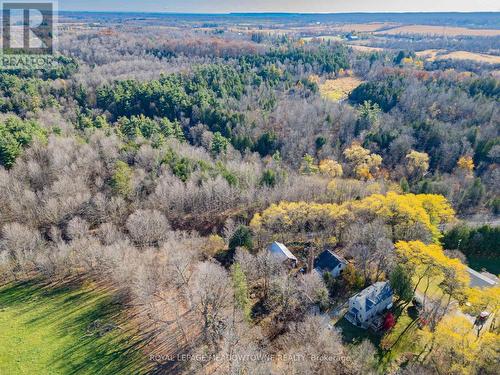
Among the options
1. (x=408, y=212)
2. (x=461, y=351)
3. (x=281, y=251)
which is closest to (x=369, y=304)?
(x=461, y=351)

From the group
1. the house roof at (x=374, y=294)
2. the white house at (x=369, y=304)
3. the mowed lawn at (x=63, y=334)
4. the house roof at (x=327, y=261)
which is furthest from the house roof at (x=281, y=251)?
the mowed lawn at (x=63, y=334)

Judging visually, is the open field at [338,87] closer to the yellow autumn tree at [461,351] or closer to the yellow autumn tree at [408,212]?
the yellow autumn tree at [408,212]

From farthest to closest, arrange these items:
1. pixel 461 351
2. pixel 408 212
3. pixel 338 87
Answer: pixel 338 87, pixel 408 212, pixel 461 351

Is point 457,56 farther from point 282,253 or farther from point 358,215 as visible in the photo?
point 282,253

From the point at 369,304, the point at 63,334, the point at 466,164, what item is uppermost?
the point at 466,164

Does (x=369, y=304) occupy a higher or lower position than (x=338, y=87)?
lower

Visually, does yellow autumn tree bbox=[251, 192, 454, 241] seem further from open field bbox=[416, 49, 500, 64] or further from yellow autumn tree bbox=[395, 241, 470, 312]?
open field bbox=[416, 49, 500, 64]

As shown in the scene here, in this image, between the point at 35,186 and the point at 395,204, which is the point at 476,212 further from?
the point at 35,186
